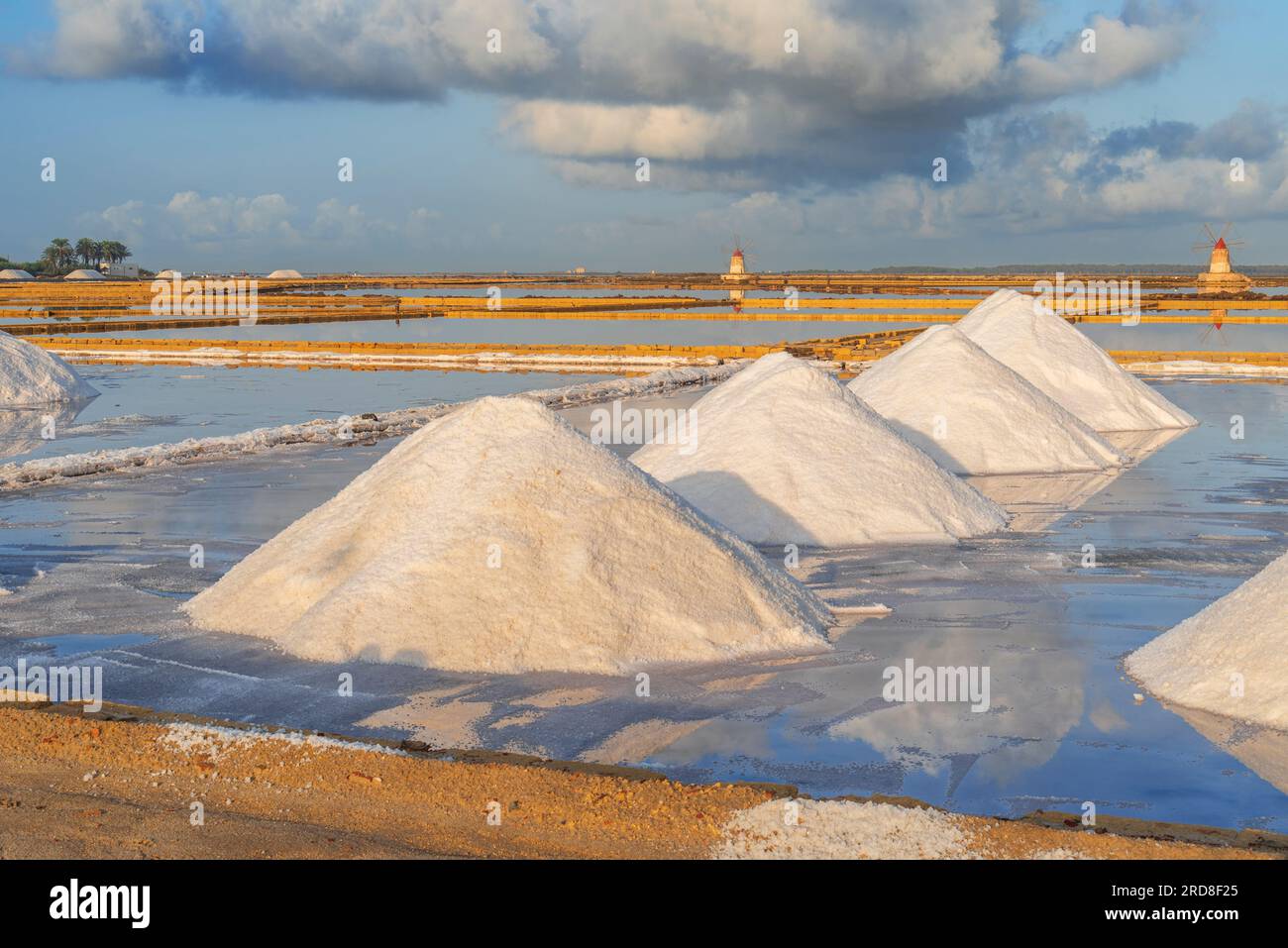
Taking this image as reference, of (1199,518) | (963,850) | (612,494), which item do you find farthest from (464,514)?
(1199,518)

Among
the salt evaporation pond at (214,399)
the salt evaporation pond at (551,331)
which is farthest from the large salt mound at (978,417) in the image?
the salt evaporation pond at (551,331)

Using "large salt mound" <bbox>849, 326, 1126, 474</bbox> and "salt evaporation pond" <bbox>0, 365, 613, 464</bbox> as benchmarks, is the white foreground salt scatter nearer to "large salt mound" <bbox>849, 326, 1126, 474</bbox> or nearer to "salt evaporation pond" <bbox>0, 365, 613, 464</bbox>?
"large salt mound" <bbox>849, 326, 1126, 474</bbox>

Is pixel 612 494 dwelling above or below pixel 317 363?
below

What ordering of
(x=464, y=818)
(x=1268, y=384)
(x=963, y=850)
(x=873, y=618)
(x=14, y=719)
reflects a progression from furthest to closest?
(x=1268, y=384) < (x=873, y=618) < (x=14, y=719) < (x=464, y=818) < (x=963, y=850)

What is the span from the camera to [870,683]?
212 inches

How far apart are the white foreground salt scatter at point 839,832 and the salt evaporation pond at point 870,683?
34 cm

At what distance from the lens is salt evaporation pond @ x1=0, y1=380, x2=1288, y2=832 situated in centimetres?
436

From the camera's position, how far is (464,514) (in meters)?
6.03

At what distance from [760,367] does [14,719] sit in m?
6.57

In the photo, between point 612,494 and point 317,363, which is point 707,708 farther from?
point 317,363

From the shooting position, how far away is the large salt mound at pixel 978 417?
11.5 meters

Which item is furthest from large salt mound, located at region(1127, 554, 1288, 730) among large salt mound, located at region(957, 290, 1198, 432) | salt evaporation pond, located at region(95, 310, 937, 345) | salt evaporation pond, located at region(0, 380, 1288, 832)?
salt evaporation pond, located at region(95, 310, 937, 345)

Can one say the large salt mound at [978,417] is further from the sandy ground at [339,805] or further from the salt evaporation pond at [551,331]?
the salt evaporation pond at [551,331]
